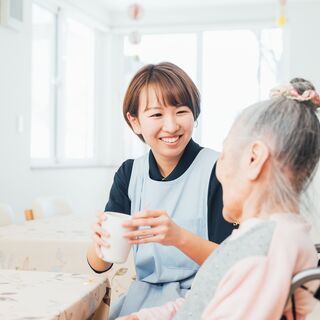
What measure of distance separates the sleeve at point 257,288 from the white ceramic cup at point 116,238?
1.00ft

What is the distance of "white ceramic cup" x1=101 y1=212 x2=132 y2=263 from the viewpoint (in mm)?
980

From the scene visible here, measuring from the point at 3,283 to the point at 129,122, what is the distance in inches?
21.1

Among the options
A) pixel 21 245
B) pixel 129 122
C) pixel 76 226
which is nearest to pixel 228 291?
pixel 129 122

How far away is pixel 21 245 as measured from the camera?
181 cm

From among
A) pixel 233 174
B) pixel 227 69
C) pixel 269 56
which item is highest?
pixel 269 56

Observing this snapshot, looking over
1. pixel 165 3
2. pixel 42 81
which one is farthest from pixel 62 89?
pixel 165 3

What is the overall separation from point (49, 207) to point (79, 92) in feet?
9.19

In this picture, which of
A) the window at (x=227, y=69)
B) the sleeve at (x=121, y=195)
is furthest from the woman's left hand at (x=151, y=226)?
the window at (x=227, y=69)

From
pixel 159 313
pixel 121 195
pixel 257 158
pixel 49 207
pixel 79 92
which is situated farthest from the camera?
pixel 79 92

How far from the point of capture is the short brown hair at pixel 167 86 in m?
1.27

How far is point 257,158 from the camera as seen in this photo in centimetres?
80

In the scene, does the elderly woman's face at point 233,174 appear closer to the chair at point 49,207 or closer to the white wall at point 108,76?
the chair at point 49,207

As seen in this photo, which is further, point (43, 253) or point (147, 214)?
point (43, 253)

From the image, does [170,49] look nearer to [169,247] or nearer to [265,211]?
[169,247]
